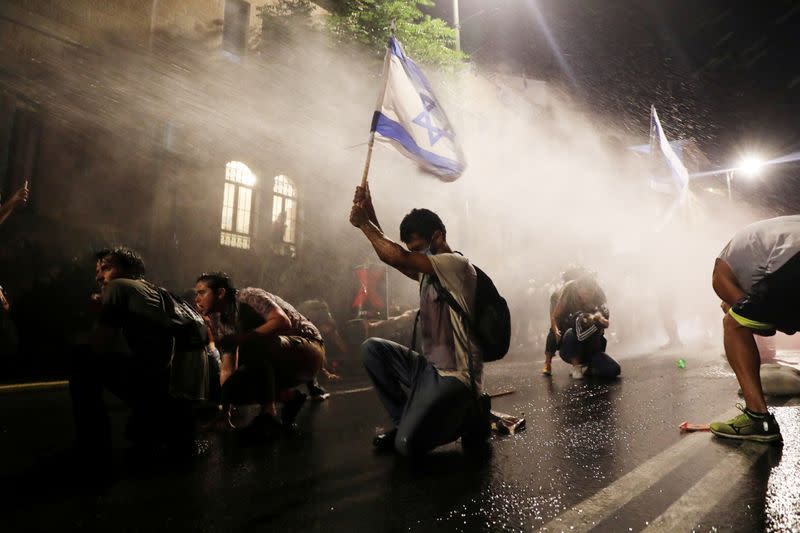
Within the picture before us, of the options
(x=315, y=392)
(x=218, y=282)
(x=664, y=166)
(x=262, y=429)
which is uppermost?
(x=664, y=166)

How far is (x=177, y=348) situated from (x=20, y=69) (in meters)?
9.54

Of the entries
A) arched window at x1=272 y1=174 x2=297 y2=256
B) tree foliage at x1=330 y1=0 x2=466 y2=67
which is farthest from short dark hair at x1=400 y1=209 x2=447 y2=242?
tree foliage at x1=330 y1=0 x2=466 y2=67

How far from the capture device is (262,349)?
151 inches

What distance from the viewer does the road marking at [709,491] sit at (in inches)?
72.8

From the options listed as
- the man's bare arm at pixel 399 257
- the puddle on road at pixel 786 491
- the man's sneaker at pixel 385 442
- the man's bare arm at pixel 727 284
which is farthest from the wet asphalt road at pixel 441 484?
the man's bare arm at pixel 399 257

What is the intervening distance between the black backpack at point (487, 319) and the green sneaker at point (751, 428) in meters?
1.55

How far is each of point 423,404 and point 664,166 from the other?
691cm

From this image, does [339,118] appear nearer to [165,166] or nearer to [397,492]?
[165,166]

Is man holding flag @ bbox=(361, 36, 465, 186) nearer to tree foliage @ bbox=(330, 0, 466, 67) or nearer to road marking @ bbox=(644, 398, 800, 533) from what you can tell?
road marking @ bbox=(644, 398, 800, 533)

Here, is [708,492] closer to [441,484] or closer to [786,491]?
[786,491]

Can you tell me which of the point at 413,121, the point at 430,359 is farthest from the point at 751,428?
the point at 413,121

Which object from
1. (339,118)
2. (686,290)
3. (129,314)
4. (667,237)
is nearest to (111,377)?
(129,314)

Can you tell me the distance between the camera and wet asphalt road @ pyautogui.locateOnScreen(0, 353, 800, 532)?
1947mm

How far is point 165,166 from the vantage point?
11164 mm
